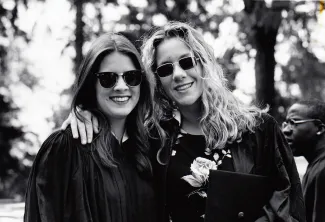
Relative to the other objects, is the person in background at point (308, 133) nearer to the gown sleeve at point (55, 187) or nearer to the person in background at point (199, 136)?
the person in background at point (199, 136)

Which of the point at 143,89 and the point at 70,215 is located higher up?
the point at 143,89

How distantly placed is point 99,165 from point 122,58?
673 mm

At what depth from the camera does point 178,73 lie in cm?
315

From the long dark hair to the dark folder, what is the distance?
1.51ft

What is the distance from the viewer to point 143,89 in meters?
3.26

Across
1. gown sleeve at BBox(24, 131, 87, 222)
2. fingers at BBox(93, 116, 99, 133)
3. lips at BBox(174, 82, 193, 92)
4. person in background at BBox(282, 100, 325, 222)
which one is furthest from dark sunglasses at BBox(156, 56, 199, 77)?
person in background at BBox(282, 100, 325, 222)

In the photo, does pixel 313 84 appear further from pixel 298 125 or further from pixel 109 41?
pixel 109 41

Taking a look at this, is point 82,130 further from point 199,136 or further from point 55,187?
point 199,136

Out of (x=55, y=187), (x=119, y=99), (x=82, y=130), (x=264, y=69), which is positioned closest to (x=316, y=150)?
(x=119, y=99)

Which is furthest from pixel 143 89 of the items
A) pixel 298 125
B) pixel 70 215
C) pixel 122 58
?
pixel 298 125

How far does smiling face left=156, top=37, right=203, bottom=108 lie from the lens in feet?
10.4

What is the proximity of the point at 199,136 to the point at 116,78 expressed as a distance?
686 mm

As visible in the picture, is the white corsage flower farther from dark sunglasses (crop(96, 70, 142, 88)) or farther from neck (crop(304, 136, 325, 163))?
neck (crop(304, 136, 325, 163))

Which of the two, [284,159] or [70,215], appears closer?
[70,215]
